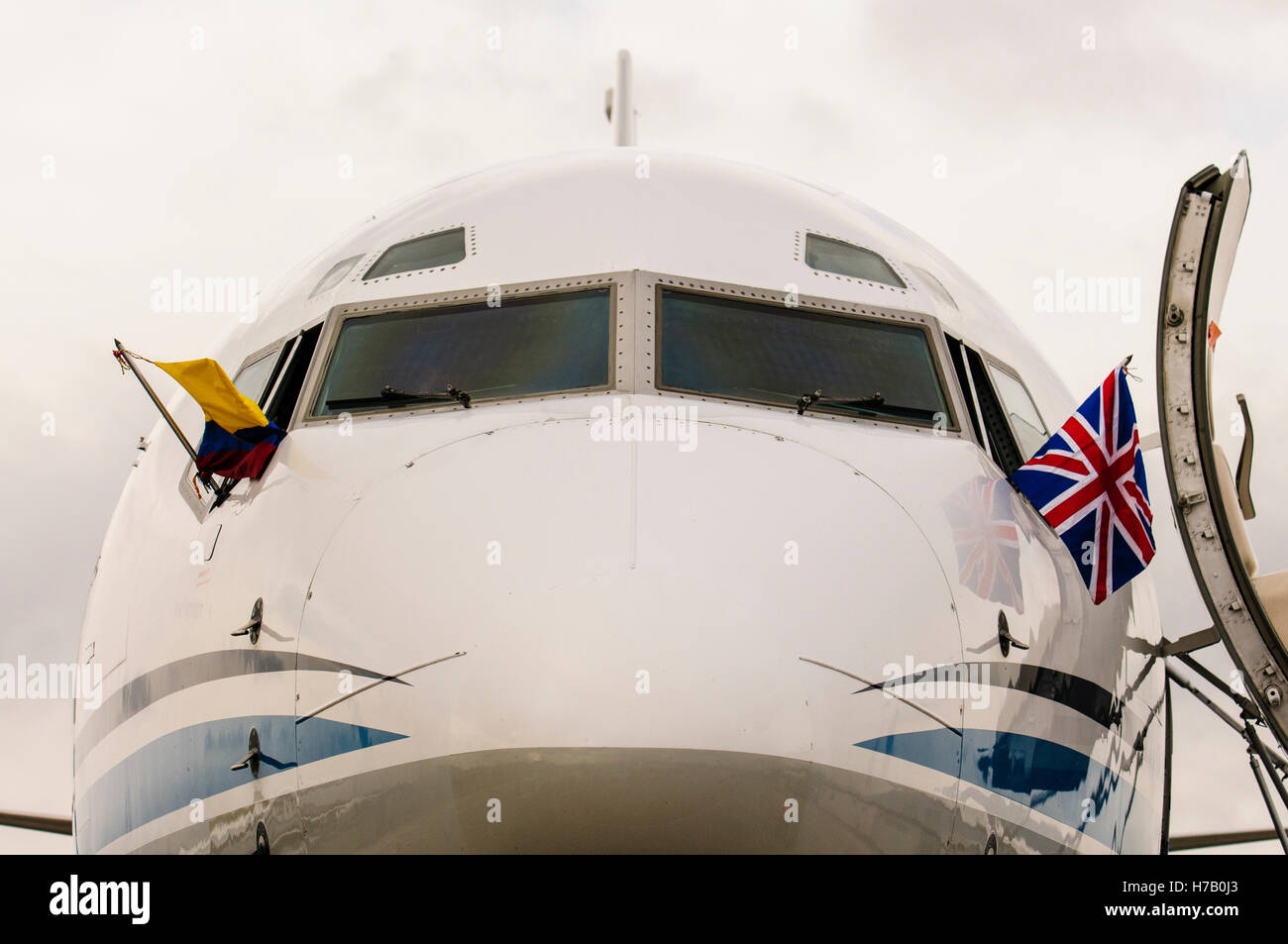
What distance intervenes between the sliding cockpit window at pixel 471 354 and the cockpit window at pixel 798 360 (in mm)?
369

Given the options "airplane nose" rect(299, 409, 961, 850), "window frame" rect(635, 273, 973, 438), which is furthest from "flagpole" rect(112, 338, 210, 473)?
"window frame" rect(635, 273, 973, 438)

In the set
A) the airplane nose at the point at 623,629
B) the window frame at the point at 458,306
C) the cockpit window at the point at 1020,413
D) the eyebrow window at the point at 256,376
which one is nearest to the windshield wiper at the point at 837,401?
the airplane nose at the point at 623,629

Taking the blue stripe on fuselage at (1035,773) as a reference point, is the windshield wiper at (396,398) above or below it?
→ above

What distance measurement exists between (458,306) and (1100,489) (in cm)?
330

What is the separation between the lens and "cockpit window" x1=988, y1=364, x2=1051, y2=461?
794 centimetres

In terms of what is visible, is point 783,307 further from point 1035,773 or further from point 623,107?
point 623,107

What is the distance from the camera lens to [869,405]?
6.93 m

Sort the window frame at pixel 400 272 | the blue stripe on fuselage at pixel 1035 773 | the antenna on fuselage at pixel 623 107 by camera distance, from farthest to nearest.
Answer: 1. the antenna on fuselage at pixel 623 107
2. the window frame at pixel 400 272
3. the blue stripe on fuselage at pixel 1035 773

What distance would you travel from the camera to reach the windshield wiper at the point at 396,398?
6.72m

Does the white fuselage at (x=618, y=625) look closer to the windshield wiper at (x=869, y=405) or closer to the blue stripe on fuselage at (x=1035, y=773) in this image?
the blue stripe on fuselage at (x=1035, y=773)

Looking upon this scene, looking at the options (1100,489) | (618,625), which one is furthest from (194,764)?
(1100,489)

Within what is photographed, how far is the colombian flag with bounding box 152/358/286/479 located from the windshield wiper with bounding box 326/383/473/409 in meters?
0.35
